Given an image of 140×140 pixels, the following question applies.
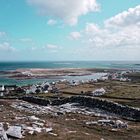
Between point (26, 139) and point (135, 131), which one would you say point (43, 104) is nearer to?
point (135, 131)

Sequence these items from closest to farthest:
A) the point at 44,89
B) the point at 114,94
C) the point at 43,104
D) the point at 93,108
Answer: the point at 93,108, the point at 43,104, the point at 114,94, the point at 44,89

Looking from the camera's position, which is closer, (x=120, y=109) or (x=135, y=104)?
(x=120, y=109)

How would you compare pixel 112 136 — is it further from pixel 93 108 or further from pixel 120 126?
pixel 93 108

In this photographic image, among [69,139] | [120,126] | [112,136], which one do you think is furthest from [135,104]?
[69,139]

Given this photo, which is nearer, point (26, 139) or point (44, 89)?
point (26, 139)

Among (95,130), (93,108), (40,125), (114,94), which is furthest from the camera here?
(114,94)

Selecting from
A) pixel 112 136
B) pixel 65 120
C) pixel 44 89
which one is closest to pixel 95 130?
pixel 112 136
